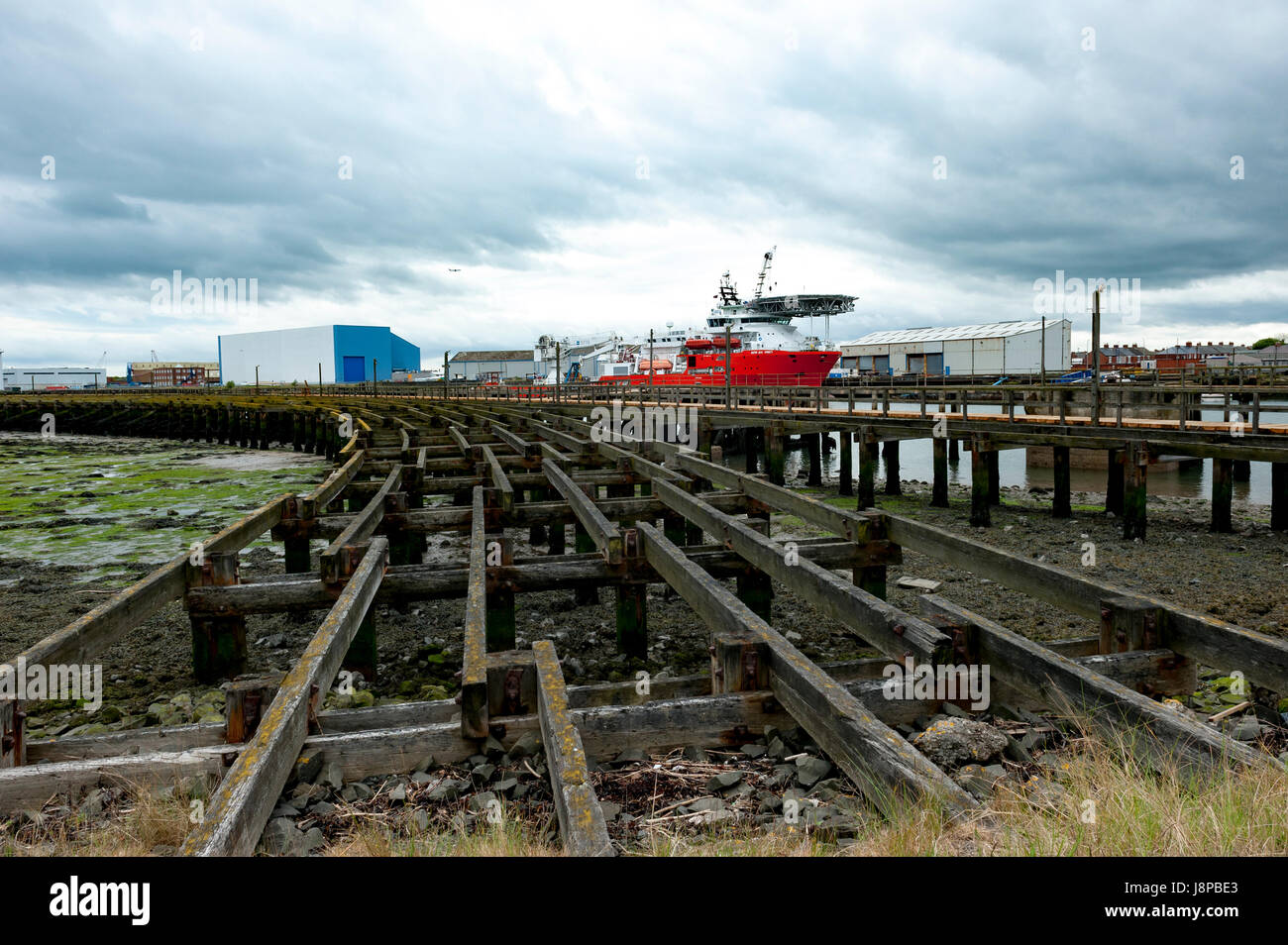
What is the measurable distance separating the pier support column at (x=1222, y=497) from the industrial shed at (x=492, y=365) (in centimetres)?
11804

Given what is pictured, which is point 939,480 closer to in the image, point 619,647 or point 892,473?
point 892,473

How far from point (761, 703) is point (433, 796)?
5.21 ft

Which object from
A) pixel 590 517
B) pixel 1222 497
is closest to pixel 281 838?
pixel 590 517

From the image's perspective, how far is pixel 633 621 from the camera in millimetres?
7742

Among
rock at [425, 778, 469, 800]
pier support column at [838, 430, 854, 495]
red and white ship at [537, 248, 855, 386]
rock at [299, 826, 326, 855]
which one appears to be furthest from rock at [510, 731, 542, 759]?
red and white ship at [537, 248, 855, 386]

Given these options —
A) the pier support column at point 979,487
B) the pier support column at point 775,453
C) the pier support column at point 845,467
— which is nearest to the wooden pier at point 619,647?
the pier support column at point 979,487

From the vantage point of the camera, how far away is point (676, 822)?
319 cm

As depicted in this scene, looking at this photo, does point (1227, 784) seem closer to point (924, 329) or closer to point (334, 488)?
point (334, 488)

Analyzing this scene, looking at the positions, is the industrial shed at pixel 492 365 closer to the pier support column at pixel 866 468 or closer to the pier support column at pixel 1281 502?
the pier support column at pixel 866 468

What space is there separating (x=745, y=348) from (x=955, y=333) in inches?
848

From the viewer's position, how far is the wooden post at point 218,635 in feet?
22.2

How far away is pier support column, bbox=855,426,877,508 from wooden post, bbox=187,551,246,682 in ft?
48.3
